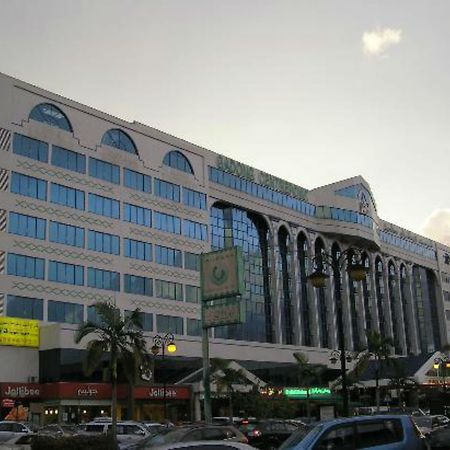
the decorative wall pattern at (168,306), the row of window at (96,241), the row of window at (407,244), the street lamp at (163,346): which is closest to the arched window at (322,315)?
the row of window at (407,244)

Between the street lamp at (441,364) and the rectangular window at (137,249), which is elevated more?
the rectangular window at (137,249)

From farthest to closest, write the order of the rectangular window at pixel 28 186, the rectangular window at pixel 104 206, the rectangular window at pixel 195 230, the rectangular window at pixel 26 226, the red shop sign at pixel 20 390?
the rectangular window at pixel 195 230
the rectangular window at pixel 104 206
the rectangular window at pixel 28 186
the rectangular window at pixel 26 226
the red shop sign at pixel 20 390

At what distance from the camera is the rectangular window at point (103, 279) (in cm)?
6444

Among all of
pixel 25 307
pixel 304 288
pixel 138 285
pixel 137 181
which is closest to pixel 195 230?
pixel 137 181

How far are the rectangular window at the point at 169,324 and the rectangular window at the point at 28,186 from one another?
17.0m

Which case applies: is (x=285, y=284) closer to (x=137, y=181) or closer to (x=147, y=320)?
(x=147, y=320)

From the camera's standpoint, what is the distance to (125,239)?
6869cm

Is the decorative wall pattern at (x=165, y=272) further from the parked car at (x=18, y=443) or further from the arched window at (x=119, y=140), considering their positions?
the parked car at (x=18, y=443)

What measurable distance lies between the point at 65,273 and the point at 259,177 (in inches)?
1329

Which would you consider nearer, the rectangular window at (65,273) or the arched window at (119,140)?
the rectangular window at (65,273)

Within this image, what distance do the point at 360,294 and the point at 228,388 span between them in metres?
52.0

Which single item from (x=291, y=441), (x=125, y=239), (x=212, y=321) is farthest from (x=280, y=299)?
(x=291, y=441)

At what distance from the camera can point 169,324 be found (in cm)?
7075

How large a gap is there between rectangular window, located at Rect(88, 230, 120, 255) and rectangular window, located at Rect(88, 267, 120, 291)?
77.3 inches
